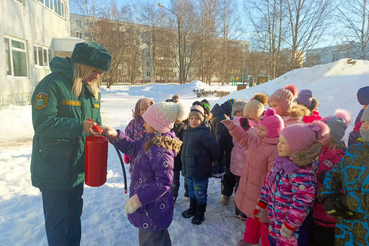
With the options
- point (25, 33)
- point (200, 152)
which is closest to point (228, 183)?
point (200, 152)

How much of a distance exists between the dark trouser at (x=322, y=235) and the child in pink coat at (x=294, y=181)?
37 cm

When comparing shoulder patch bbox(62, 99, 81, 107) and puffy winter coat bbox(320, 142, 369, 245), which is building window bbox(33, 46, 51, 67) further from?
puffy winter coat bbox(320, 142, 369, 245)

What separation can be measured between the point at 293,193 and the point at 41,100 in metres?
2.16

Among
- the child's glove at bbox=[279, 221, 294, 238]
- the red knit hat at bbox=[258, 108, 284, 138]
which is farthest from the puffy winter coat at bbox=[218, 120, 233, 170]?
the child's glove at bbox=[279, 221, 294, 238]

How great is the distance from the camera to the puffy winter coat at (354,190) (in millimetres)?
1689

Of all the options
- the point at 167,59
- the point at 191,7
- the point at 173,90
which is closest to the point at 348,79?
the point at 173,90

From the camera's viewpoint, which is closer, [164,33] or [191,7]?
[191,7]

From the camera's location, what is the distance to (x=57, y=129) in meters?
1.81

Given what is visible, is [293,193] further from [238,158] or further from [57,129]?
[57,129]

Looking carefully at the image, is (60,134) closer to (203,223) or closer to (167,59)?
(203,223)

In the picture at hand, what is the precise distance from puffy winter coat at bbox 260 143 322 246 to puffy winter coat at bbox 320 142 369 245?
Result: 0.68ft

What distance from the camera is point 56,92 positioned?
188 centimetres

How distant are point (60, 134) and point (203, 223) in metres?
2.18

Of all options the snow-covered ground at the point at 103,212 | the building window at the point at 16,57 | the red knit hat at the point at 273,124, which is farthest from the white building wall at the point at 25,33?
the red knit hat at the point at 273,124
